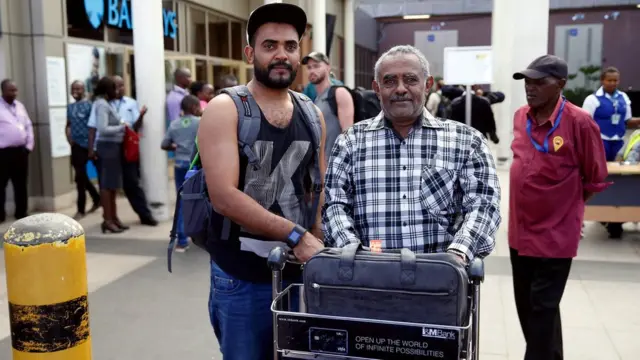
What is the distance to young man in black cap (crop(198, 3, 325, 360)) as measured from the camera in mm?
2482

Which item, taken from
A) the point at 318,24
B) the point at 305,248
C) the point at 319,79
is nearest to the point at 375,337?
the point at 305,248

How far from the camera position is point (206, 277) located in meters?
6.27

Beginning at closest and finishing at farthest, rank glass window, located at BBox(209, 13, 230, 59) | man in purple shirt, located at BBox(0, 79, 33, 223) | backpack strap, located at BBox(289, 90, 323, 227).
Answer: backpack strap, located at BBox(289, 90, 323, 227) < man in purple shirt, located at BBox(0, 79, 33, 223) < glass window, located at BBox(209, 13, 230, 59)

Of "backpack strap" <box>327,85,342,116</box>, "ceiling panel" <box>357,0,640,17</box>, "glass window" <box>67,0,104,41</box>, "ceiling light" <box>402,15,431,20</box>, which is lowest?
"backpack strap" <box>327,85,342,116</box>

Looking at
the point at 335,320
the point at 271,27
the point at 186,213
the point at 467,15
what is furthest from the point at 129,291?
the point at 467,15

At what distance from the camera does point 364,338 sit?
74.6 inches

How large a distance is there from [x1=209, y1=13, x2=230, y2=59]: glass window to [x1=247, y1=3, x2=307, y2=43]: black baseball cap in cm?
1453

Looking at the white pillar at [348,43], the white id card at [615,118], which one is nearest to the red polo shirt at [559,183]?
the white id card at [615,118]

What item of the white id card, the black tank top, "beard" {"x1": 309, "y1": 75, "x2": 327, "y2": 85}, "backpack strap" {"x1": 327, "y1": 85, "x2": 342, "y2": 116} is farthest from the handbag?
the white id card

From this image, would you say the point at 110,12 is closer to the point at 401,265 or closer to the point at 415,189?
the point at 415,189

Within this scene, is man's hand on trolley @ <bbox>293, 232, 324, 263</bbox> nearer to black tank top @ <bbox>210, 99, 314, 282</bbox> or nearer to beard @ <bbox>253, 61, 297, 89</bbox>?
black tank top @ <bbox>210, 99, 314, 282</bbox>

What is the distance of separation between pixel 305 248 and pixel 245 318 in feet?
1.44

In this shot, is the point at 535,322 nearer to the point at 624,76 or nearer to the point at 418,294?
the point at 418,294

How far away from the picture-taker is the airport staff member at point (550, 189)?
3639 millimetres
